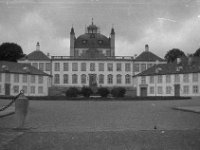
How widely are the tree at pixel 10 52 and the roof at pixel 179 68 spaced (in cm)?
2029

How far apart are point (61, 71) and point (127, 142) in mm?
58168

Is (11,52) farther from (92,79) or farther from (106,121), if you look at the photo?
(106,121)

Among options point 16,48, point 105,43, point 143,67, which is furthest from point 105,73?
point 16,48

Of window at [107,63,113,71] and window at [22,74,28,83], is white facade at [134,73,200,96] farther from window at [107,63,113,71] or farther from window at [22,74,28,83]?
window at [22,74,28,83]

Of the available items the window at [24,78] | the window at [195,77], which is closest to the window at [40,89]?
the window at [24,78]

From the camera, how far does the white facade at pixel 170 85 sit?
46.9 metres

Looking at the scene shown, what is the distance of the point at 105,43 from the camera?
74812mm

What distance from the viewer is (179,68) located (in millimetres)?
49156

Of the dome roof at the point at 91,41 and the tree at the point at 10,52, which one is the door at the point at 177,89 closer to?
the tree at the point at 10,52

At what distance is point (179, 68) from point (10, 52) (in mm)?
26174

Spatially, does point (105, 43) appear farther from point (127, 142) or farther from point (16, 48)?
point (127, 142)

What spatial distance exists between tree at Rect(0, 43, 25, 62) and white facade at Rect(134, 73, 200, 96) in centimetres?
1969

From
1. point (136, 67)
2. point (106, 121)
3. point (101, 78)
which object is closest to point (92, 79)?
point (101, 78)

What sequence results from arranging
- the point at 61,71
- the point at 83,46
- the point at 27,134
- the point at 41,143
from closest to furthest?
the point at 41,143, the point at 27,134, the point at 61,71, the point at 83,46
